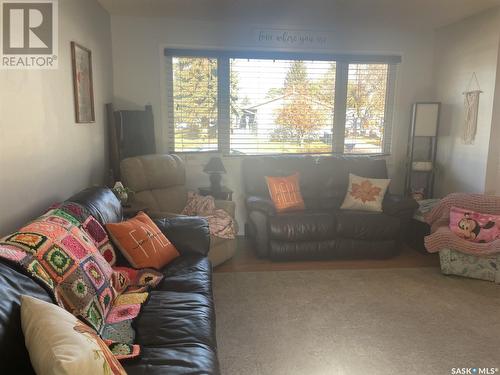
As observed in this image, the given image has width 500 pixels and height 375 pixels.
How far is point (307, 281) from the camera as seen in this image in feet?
10.4

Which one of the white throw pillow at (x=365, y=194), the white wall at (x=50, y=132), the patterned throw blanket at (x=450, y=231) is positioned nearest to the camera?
the white wall at (x=50, y=132)

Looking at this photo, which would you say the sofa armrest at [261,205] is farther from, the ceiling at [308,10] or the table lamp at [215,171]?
the ceiling at [308,10]

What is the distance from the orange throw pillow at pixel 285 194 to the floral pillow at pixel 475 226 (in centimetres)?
139

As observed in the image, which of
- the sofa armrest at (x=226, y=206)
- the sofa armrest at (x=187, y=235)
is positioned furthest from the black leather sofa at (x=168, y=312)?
the sofa armrest at (x=226, y=206)

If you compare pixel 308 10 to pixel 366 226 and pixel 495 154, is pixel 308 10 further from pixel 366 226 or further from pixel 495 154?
pixel 495 154

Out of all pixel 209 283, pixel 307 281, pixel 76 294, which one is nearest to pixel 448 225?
pixel 307 281

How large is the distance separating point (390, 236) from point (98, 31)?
334 cm

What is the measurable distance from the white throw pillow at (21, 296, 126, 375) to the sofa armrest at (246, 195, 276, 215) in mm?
2513

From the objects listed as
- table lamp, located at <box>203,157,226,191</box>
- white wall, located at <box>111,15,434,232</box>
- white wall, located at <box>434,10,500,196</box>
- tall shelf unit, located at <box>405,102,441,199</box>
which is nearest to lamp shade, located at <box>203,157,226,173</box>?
table lamp, located at <box>203,157,226,191</box>

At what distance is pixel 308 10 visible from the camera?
3711 mm

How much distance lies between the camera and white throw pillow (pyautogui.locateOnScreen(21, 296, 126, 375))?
984 millimetres

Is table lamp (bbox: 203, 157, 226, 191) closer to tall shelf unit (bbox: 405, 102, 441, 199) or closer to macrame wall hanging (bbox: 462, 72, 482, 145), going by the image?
tall shelf unit (bbox: 405, 102, 441, 199)

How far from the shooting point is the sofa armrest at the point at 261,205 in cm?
361

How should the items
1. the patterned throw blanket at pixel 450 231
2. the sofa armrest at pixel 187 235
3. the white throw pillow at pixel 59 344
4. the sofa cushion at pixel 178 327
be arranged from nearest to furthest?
the white throw pillow at pixel 59 344 < the sofa cushion at pixel 178 327 < the sofa armrest at pixel 187 235 < the patterned throw blanket at pixel 450 231
